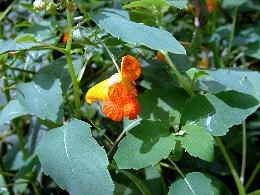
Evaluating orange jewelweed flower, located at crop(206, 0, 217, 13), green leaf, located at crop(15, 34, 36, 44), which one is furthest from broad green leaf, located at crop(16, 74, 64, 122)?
orange jewelweed flower, located at crop(206, 0, 217, 13)

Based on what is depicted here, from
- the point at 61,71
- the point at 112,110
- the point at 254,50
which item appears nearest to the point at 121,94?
the point at 112,110

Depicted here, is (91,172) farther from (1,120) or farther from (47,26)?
(47,26)

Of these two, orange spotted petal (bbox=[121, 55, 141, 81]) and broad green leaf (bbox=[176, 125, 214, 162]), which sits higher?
orange spotted petal (bbox=[121, 55, 141, 81])

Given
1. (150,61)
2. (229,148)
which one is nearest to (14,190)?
(150,61)

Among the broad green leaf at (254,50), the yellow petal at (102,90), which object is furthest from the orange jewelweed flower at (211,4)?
the yellow petal at (102,90)

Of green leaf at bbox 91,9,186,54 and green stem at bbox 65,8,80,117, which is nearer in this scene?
green leaf at bbox 91,9,186,54

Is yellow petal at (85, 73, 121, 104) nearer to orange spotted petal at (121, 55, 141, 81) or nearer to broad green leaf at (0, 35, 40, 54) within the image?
orange spotted petal at (121, 55, 141, 81)

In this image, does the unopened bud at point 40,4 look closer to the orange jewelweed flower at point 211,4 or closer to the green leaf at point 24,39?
the green leaf at point 24,39
